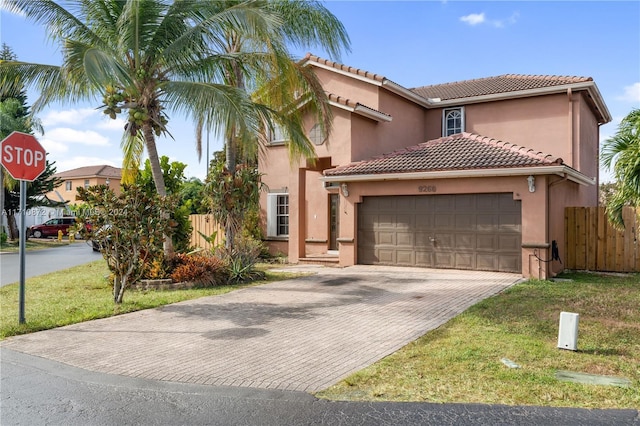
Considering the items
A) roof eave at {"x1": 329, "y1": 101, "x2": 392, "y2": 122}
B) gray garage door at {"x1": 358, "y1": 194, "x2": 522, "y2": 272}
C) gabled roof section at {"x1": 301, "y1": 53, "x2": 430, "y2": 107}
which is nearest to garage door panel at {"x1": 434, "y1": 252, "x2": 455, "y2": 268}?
gray garage door at {"x1": 358, "y1": 194, "x2": 522, "y2": 272}

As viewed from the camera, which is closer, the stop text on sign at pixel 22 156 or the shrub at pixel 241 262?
the stop text on sign at pixel 22 156

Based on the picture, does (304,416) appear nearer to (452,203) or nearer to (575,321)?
(575,321)

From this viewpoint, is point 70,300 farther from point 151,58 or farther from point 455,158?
point 455,158

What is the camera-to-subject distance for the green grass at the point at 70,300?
8891 mm

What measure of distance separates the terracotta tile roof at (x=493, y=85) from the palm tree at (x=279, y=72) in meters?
6.85

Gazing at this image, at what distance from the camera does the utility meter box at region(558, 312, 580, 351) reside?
22.2 ft

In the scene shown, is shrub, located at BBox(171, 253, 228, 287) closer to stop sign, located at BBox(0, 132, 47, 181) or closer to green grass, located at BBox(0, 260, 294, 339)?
green grass, located at BBox(0, 260, 294, 339)

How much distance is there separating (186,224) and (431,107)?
11122 mm

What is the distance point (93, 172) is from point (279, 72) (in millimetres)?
50732

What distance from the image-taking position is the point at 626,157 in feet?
32.7

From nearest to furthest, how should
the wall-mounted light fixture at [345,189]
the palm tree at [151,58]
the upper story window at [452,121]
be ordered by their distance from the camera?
1. the palm tree at [151,58]
2. the wall-mounted light fixture at [345,189]
3. the upper story window at [452,121]

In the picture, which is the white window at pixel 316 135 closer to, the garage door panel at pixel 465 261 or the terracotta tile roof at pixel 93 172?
the garage door panel at pixel 465 261

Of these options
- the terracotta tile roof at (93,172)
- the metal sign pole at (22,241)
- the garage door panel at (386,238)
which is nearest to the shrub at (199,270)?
the metal sign pole at (22,241)

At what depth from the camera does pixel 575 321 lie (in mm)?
6754
